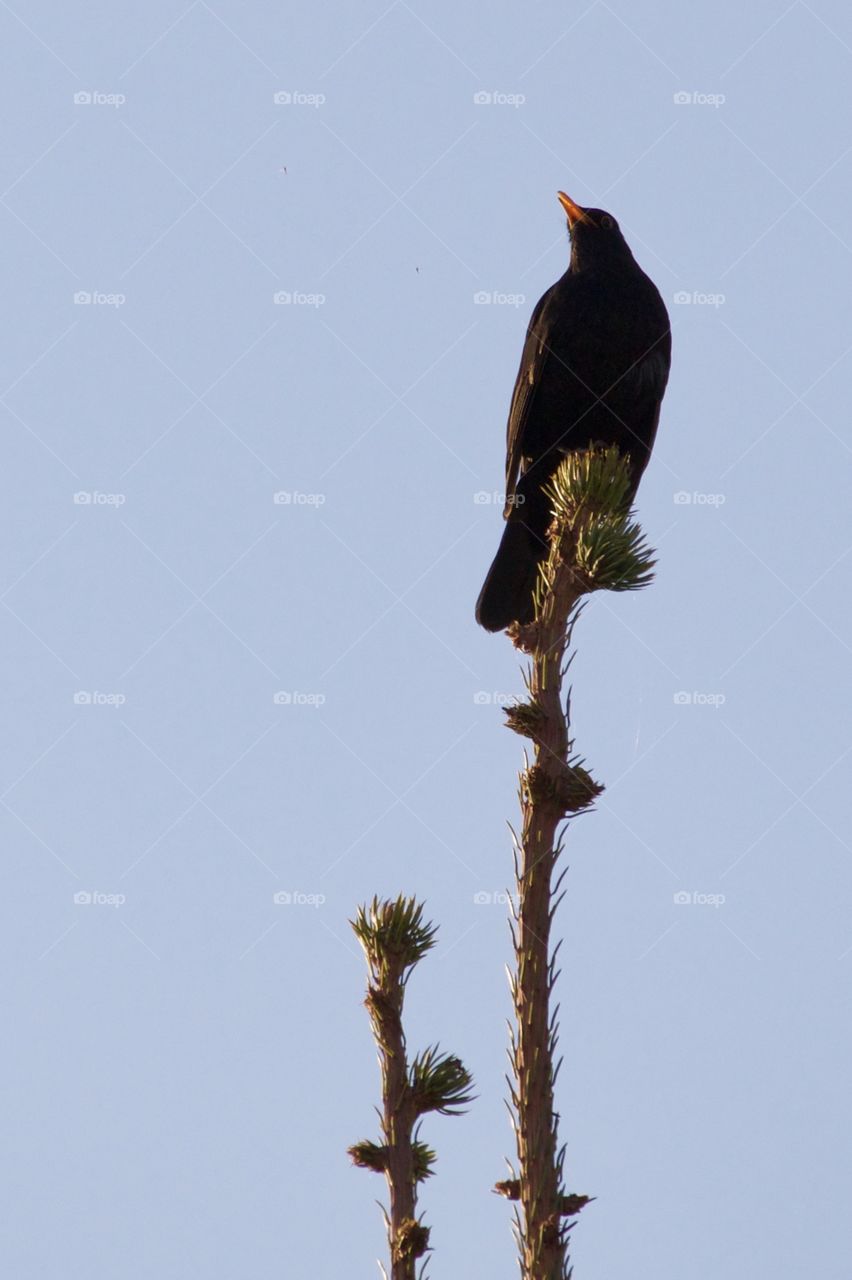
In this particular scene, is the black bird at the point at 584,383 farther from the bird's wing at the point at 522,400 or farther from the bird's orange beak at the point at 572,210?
the bird's orange beak at the point at 572,210

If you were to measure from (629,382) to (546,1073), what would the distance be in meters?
3.93

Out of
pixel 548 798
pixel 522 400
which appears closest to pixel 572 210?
pixel 522 400

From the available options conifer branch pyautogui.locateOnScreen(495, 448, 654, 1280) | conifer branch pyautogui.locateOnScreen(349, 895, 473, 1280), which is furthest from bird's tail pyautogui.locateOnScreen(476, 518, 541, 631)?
conifer branch pyautogui.locateOnScreen(349, 895, 473, 1280)

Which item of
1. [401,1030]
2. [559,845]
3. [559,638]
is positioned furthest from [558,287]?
[401,1030]

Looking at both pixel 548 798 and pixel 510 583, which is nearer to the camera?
pixel 548 798

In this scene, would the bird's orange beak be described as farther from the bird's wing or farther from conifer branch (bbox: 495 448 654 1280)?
conifer branch (bbox: 495 448 654 1280)

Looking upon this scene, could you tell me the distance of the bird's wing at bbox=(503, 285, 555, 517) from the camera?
585cm

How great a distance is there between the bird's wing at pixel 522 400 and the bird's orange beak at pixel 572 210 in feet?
2.47

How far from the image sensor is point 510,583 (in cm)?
548

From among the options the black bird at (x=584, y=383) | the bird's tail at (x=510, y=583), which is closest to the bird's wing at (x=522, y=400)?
the black bird at (x=584, y=383)

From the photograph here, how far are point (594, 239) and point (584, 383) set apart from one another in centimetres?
95

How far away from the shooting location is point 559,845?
8.27 feet

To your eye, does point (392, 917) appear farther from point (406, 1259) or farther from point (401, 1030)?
point (406, 1259)

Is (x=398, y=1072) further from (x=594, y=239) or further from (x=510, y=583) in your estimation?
(x=594, y=239)
